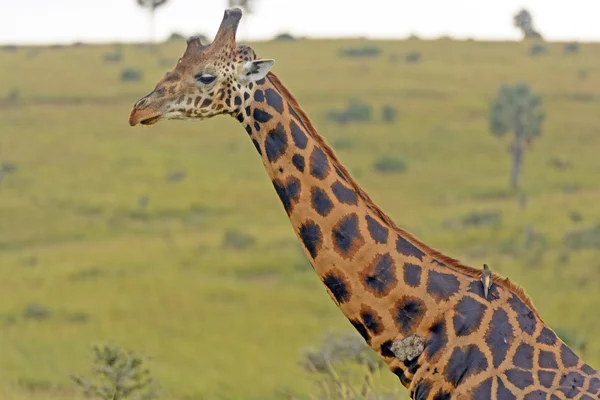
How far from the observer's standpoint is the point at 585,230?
28.5m

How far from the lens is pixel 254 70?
611 cm

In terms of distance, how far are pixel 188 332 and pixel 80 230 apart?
13.7 metres

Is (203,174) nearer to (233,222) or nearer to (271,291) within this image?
(233,222)

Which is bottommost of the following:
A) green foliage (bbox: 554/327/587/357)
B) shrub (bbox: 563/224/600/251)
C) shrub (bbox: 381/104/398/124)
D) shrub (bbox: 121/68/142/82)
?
green foliage (bbox: 554/327/587/357)

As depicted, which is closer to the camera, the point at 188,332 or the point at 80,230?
the point at 188,332

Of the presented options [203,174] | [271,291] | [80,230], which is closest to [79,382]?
[271,291]

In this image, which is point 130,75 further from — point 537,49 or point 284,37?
point 537,49

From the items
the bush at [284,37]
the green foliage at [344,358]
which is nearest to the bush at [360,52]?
the bush at [284,37]

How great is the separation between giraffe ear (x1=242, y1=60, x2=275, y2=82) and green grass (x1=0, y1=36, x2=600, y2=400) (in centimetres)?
842

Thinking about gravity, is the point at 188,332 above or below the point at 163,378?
above

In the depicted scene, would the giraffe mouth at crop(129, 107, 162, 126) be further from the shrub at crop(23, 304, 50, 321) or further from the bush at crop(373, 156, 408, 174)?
the bush at crop(373, 156, 408, 174)

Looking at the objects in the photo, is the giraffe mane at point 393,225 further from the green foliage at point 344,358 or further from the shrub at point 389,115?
the shrub at point 389,115

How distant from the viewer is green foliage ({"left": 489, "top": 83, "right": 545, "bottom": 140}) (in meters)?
43.2

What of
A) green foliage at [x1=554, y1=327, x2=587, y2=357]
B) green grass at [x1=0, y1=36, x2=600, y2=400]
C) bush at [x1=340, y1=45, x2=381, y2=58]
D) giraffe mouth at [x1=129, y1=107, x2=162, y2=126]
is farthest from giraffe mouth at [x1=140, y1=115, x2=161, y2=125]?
bush at [x1=340, y1=45, x2=381, y2=58]
